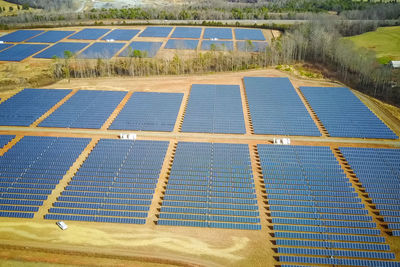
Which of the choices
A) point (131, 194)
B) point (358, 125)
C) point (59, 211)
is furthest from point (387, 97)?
point (59, 211)

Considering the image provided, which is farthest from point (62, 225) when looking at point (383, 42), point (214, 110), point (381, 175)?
point (383, 42)

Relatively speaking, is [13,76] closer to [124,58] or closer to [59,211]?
[124,58]

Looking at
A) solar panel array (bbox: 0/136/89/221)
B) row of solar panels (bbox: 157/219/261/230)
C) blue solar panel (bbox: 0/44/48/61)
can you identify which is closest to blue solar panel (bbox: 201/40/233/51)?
blue solar panel (bbox: 0/44/48/61)

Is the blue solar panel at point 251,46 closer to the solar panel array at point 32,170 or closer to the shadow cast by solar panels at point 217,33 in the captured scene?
the shadow cast by solar panels at point 217,33

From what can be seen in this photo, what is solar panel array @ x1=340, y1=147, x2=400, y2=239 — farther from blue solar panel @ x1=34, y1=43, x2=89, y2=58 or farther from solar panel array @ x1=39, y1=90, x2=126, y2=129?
blue solar panel @ x1=34, y1=43, x2=89, y2=58

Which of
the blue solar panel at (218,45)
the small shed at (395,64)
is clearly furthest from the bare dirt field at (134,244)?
the blue solar panel at (218,45)
